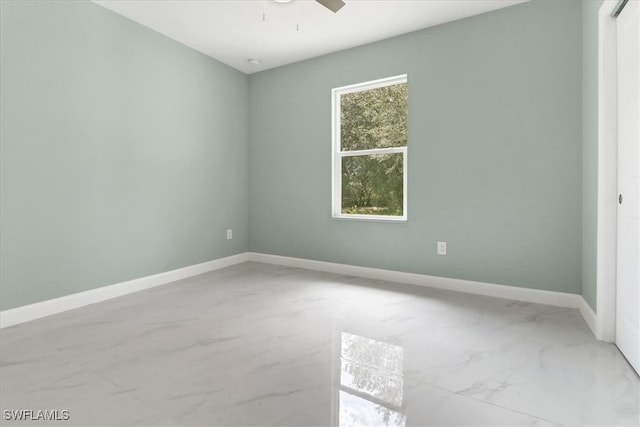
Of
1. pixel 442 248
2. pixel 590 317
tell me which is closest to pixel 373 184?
pixel 442 248

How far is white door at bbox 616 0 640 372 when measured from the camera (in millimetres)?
1729

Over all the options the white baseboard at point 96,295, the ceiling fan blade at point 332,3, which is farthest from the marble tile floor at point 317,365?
the ceiling fan blade at point 332,3

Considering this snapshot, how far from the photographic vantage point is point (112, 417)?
4.42 feet

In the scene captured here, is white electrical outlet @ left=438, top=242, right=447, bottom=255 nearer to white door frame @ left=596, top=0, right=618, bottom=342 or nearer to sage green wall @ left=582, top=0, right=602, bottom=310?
sage green wall @ left=582, top=0, right=602, bottom=310

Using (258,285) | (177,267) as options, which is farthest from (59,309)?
(258,285)

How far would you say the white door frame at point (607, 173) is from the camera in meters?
2.02

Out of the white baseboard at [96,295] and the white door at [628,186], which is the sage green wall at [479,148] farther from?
the white baseboard at [96,295]

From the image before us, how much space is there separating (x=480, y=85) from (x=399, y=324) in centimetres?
227

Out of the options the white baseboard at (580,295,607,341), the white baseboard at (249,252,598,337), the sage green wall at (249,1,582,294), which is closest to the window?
the sage green wall at (249,1,582,294)

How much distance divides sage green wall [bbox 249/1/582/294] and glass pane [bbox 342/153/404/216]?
0.18 m

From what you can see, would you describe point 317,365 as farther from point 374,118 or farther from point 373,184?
point 374,118

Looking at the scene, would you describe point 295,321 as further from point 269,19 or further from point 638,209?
point 269,19

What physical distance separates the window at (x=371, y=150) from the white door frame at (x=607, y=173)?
165 centimetres

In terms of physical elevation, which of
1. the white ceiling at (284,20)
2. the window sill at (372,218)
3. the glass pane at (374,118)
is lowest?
the window sill at (372,218)
